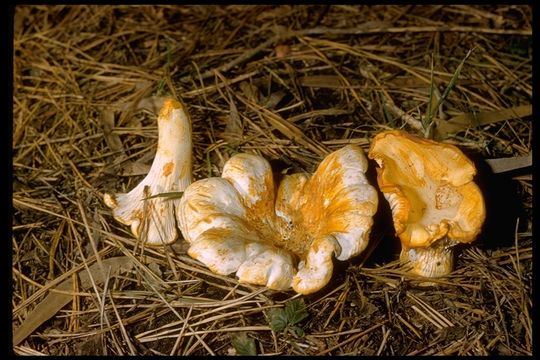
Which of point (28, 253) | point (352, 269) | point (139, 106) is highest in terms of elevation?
point (139, 106)

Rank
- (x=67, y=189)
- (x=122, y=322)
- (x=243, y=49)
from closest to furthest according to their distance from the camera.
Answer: (x=122, y=322) < (x=67, y=189) < (x=243, y=49)

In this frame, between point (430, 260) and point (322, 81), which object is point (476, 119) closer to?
point (322, 81)

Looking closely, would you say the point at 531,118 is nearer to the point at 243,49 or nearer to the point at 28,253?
the point at 243,49

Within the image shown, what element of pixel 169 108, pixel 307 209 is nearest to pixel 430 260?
pixel 307 209

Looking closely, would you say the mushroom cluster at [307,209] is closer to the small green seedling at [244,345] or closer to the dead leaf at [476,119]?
the small green seedling at [244,345]

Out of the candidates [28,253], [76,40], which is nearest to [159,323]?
[28,253]

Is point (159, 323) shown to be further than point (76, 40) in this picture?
No
